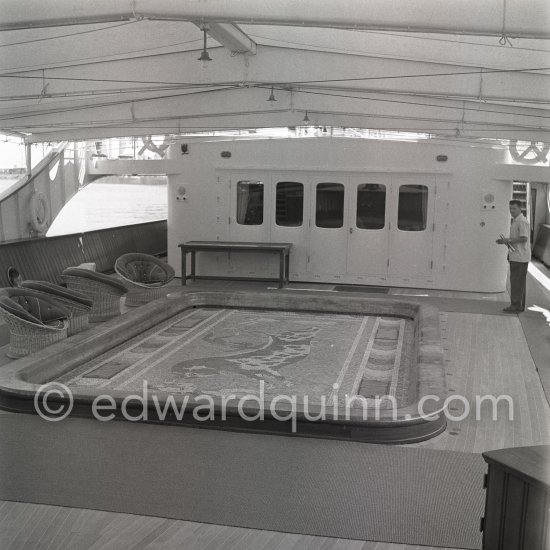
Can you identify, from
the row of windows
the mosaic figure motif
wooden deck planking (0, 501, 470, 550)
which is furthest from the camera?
the row of windows

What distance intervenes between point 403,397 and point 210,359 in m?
2.61

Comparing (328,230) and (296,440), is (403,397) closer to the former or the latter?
(296,440)

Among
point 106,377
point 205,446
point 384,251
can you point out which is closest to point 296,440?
point 205,446

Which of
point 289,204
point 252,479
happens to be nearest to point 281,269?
point 289,204

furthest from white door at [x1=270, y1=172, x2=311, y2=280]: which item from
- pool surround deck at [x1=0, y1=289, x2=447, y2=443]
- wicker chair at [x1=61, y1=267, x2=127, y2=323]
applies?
wicker chair at [x1=61, y1=267, x2=127, y2=323]

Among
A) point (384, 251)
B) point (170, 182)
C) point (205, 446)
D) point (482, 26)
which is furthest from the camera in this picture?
point (170, 182)

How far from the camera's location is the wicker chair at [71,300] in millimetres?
9492

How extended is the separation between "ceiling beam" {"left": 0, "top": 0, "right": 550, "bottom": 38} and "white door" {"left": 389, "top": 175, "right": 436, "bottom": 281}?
9.00m

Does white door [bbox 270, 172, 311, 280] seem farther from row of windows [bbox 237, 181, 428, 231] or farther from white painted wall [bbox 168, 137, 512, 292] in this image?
white painted wall [bbox 168, 137, 512, 292]

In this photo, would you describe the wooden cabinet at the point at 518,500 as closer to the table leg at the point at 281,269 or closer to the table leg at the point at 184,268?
the table leg at the point at 281,269

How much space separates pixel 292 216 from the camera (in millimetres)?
15117

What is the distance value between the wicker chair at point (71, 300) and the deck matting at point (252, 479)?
3.33 meters

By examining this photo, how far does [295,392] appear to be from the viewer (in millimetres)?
7785

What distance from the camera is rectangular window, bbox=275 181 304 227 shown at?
15.0 meters
